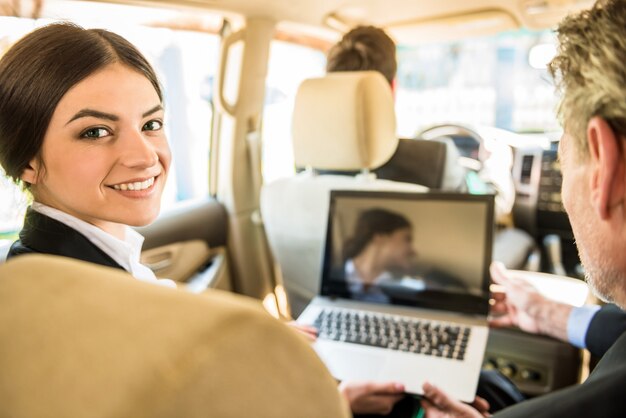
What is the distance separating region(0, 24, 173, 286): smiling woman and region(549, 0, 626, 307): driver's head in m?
0.74

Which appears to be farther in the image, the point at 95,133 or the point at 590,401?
the point at 95,133

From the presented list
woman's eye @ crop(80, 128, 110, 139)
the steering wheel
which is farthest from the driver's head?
the steering wheel

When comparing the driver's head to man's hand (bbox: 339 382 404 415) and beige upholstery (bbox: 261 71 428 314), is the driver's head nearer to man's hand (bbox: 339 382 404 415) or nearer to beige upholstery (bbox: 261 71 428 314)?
man's hand (bbox: 339 382 404 415)

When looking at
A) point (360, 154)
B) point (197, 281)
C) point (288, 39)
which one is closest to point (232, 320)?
point (360, 154)

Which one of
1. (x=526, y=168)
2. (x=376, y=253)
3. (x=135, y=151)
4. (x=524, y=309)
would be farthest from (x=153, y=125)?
(x=526, y=168)

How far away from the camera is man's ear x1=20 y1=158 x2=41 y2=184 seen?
97 cm

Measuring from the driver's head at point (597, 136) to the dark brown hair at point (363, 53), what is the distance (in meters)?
1.28

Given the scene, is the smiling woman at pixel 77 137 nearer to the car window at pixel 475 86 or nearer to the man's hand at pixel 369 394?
the man's hand at pixel 369 394

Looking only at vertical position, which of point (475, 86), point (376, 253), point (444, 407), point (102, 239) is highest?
point (475, 86)

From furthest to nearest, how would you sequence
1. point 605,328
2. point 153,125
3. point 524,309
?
point 524,309, point 605,328, point 153,125

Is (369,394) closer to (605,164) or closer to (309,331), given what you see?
(309,331)

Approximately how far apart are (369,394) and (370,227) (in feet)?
1.85

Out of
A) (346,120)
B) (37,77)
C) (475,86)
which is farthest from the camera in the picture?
(475,86)

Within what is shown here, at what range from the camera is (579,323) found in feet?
4.47
